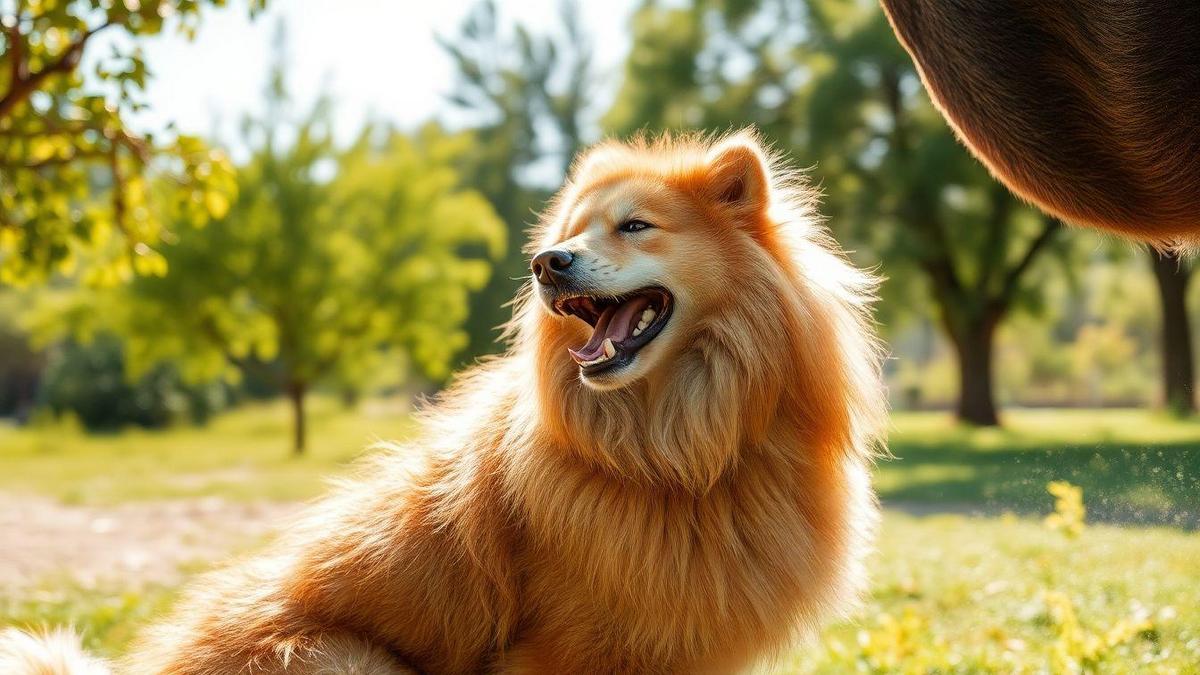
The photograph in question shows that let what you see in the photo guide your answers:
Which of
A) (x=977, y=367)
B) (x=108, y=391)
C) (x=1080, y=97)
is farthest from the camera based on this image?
(x=108, y=391)

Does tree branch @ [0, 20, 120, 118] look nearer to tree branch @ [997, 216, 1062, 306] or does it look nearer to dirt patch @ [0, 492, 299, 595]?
dirt patch @ [0, 492, 299, 595]

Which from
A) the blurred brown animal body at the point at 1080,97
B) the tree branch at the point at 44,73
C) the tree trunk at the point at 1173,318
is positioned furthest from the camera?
the tree trunk at the point at 1173,318

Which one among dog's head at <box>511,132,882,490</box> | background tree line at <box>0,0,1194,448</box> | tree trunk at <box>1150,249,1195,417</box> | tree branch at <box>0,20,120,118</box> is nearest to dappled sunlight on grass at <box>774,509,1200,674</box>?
dog's head at <box>511,132,882,490</box>

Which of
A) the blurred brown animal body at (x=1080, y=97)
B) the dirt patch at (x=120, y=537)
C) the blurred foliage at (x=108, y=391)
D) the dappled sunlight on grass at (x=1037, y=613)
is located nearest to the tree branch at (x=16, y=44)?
the dirt patch at (x=120, y=537)

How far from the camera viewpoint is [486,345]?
35656mm

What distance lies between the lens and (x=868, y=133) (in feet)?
77.4

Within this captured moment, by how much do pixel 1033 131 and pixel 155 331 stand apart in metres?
22.2

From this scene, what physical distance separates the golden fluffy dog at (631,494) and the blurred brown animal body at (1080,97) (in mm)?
830

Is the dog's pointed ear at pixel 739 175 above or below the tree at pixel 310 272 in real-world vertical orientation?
above

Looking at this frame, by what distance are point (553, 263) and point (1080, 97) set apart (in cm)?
159

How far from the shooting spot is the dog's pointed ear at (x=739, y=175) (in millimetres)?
3322

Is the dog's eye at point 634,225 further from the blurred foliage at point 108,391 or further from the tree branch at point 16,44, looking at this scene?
the blurred foliage at point 108,391

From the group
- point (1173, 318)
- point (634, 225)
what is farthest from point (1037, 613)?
point (1173, 318)

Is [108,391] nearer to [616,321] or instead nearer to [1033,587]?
[1033,587]
